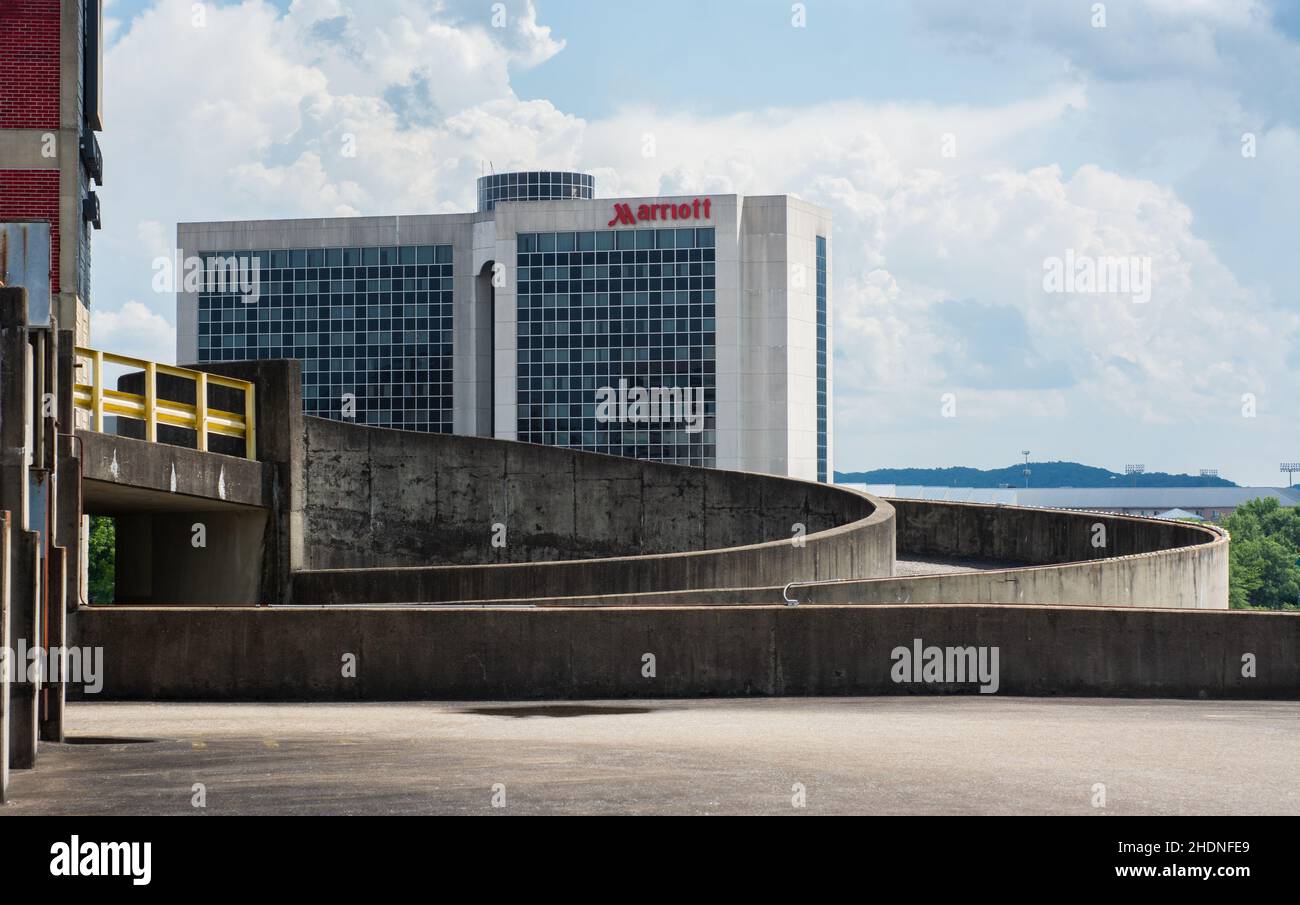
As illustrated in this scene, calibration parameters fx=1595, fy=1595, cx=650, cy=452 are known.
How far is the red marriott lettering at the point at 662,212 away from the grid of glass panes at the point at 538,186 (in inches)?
404

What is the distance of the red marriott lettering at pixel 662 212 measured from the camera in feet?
334

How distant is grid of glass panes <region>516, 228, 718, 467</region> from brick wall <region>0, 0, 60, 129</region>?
68517 millimetres

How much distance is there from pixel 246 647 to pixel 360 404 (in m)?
95.9

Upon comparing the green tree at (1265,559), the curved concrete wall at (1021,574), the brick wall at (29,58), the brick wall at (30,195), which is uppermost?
the brick wall at (29,58)

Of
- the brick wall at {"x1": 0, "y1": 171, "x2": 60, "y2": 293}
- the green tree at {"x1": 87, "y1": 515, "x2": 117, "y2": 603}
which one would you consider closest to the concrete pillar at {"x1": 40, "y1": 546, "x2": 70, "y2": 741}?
the brick wall at {"x1": 0, "y1": 171, "x2": 60, "y2": 293}

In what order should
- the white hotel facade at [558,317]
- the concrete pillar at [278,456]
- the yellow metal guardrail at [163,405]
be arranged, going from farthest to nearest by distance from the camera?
the white hotel facade at [558,317], the concrete pillar at [278,456], the yellow metal guardrail at [163,405]

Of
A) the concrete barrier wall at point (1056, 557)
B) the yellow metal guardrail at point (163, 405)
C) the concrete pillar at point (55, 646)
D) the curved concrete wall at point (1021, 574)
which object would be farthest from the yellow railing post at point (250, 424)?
the concrete pillar at point (55, 646)

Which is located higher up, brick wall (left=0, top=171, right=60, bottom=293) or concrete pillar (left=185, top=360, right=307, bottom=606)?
brick wall (left=0, top=171, right=60, bottom=293)

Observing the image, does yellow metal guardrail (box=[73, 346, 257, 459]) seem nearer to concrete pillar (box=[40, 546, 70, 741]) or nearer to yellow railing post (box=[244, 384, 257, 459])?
yellow railing post (box=[244, 384, 257, 459])

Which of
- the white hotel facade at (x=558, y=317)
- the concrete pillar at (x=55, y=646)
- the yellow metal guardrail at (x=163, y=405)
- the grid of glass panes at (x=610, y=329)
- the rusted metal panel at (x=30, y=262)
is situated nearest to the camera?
the concrete pillar at (x=55, y=646)

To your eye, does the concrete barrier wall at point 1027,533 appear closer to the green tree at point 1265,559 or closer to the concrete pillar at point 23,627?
the concrete pillar at point 23,627

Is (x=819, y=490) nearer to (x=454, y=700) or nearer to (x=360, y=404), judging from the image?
(x=454, y=700)

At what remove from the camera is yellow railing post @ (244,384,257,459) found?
1022 inches
